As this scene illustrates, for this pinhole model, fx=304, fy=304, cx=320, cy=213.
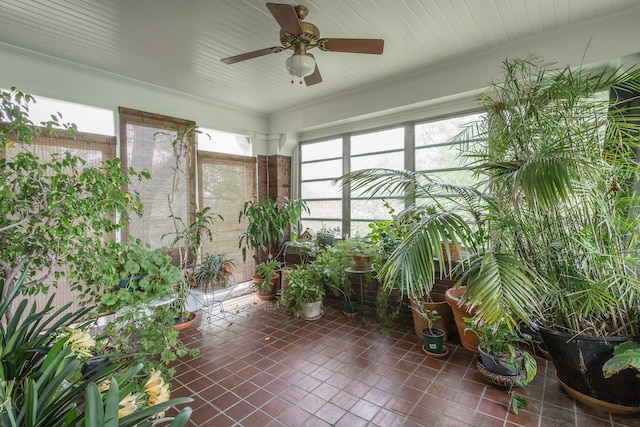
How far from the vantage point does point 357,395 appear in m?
2.29

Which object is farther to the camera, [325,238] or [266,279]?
[325,238]

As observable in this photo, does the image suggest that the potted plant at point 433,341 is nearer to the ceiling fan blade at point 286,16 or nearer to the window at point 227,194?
the ceiling fan blade at point 286,16

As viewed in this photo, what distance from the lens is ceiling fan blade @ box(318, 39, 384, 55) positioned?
89.2 inches

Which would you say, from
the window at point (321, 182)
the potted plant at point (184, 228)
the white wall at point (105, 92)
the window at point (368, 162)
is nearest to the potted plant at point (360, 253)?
the window at point (368, 162)

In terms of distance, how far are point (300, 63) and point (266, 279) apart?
2.92 m

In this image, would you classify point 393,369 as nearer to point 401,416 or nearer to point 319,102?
point 401,416

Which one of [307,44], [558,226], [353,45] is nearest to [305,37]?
[307,44]

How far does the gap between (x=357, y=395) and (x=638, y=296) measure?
2014 millimetres

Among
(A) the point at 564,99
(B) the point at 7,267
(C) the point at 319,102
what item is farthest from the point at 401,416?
(C) the point at 319,102

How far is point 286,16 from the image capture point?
195 centimetres

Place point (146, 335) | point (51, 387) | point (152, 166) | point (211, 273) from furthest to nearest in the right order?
point (152, 166), point (211, 273), point (146, 335), point (51, 387)

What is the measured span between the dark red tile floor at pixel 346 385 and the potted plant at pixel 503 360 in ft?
0.25

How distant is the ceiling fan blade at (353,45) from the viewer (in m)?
2.27

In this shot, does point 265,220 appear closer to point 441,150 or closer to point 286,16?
point 441,150
